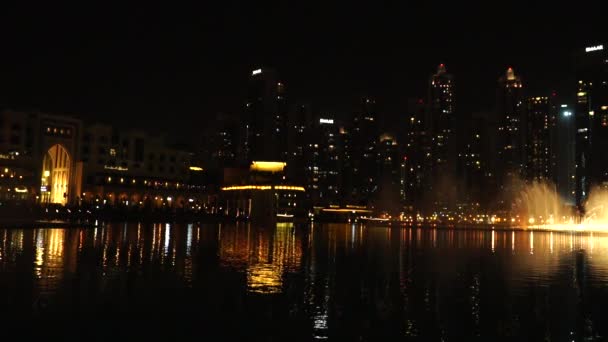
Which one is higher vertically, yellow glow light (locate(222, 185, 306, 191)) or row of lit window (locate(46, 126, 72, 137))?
row of lit window (locate(46, 126, 72, 137))

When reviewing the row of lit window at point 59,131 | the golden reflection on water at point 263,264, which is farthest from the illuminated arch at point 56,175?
the golden reflection on water at point 263,264

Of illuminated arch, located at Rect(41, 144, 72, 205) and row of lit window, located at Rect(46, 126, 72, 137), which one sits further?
illuminated arch, located at Rect(41, 144, 72, 205)

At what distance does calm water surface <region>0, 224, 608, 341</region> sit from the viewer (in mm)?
16578

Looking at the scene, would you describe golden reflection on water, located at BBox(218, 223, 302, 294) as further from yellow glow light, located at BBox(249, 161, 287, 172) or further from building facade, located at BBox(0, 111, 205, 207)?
yellow glow light, located at BBox(249, 161, 287, 172)

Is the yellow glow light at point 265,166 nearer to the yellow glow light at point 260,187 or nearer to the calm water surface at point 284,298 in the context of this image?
the yellow glow light at point 260,187

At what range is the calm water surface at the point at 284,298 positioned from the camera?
16.6 meters

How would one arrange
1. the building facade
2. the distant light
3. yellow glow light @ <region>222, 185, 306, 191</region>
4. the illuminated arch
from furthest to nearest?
yellow glow light @ <region>222, 185, 306, 191</region>, the distant light, the illuminated arch, the building facade

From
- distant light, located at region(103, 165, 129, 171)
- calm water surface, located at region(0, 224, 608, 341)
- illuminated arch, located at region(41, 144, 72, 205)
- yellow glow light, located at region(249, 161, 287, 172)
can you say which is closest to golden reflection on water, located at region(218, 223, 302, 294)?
calm water surface, located at region(0, 224, 608, 341)

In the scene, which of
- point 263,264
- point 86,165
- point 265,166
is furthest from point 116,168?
point 263,264

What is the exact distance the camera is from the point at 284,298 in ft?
70.5

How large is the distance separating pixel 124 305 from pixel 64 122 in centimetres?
9292

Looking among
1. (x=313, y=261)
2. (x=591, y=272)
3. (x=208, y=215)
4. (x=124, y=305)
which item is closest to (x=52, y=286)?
(x=124, y=305)

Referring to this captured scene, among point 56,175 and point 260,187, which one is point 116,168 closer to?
point 56,175

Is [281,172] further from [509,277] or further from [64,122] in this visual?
[509,277]
